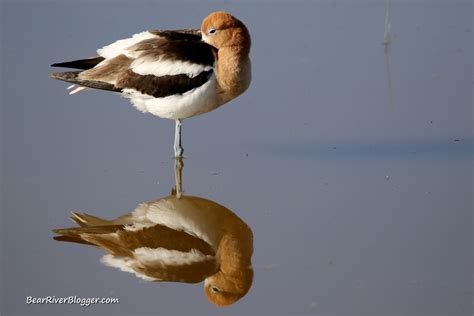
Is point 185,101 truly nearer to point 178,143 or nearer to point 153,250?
point 178,143

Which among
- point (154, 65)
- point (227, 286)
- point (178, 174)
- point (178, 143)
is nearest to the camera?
point (227, 286)

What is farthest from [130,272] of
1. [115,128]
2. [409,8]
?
[409,8]

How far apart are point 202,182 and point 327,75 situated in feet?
10.4

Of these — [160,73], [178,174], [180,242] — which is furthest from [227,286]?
[160,73]

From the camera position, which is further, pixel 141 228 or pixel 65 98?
pixel 65 98

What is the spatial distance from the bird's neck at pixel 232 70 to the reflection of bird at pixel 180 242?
1.22 meters

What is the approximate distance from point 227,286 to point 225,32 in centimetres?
305

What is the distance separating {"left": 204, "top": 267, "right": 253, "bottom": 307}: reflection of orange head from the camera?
652cm

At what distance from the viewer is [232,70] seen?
29.0 ft

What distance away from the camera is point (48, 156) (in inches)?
360

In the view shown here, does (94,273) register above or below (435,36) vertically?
below

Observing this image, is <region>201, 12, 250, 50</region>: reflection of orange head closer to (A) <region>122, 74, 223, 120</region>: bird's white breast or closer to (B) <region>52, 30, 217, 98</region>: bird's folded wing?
(B) <region>52, 30, 217, 98</region>: bird's folded wing

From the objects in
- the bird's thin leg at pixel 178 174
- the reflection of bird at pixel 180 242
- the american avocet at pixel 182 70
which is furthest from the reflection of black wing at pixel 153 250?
the american avocet at pixel 182 70

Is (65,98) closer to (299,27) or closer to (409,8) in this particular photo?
(299,27)
